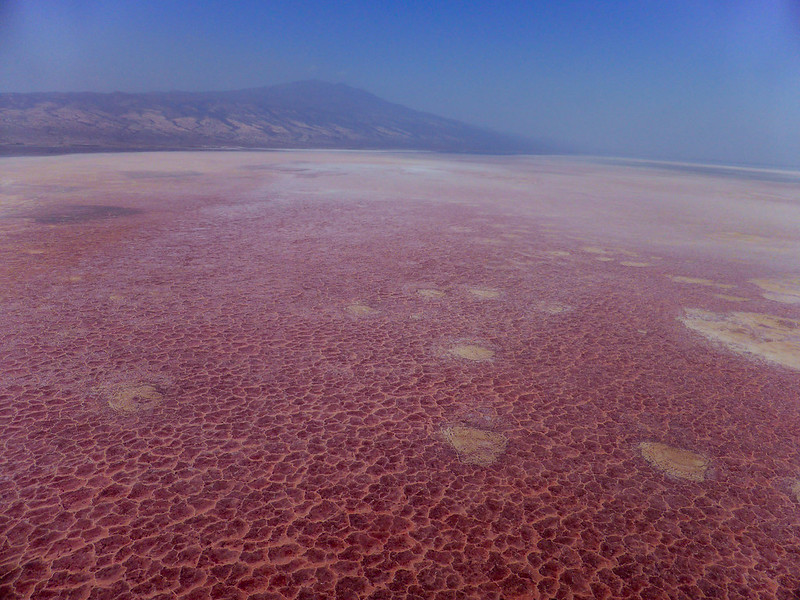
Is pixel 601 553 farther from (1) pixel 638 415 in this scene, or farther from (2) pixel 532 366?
(2) pixel 532 366

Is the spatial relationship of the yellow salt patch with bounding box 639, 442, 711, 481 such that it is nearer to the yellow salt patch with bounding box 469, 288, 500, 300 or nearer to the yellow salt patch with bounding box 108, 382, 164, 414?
the yellow salt patch with bounding box 469, 288, 500, 300

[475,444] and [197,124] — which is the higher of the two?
[475,444]

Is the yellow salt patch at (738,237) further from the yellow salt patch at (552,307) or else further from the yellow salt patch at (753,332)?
the yellow salt patch at (552,307)

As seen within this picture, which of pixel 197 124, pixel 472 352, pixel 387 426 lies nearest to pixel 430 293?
pixel 472 352

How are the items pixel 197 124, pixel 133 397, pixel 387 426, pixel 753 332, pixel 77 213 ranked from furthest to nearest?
pixel 197 124 < pixel 77 213 < pixel 753 332 < pixel 133 397 < pixel 387 426

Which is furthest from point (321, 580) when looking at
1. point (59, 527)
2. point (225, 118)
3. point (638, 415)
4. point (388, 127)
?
point (388, 127)

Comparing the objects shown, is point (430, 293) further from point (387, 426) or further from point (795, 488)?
point (795, 488)

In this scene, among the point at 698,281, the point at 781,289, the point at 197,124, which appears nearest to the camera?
the point at 781,289
